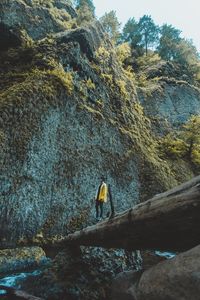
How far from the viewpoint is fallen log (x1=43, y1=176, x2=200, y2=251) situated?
15.4 feet

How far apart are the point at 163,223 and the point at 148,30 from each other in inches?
2269

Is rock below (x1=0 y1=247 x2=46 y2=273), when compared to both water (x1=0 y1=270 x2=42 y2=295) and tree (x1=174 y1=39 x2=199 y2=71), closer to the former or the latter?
water (x1=0 y1=270 x2=42 y2=295)

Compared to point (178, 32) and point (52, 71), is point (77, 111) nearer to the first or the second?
point (52, 71)

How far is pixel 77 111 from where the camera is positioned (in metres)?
20.5

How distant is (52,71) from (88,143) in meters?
5.11

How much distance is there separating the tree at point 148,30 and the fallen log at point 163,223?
5422 cm

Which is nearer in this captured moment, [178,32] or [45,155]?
[45,155]

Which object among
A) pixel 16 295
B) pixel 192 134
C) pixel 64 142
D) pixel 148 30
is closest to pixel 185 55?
pixel 148 30

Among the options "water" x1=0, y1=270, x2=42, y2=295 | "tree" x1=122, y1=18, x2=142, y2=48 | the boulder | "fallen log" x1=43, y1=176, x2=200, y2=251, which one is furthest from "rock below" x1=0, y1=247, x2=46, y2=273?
"tree" x1=122, y1=18, x2=142, y2=48

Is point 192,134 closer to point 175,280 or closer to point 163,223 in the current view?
point 163,223

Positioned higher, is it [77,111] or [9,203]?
[77,111]

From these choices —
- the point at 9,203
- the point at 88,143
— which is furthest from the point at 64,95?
the point at 9,203

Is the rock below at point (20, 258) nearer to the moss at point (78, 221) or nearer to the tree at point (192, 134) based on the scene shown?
the moss at point (78, 221)

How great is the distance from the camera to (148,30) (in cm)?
5756
